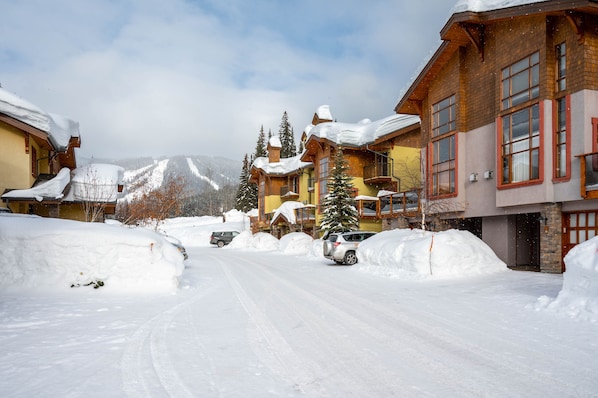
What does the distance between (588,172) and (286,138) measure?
67.1m

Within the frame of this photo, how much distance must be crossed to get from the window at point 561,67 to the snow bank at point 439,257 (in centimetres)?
570

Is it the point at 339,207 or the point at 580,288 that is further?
the point at 339,207

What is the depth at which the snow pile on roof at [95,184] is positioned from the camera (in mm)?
20266

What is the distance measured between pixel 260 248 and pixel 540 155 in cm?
2567

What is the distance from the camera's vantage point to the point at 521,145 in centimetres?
1494

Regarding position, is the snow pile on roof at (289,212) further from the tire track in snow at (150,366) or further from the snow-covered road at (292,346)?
the tire track in snow at (150,366)

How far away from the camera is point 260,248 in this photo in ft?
119

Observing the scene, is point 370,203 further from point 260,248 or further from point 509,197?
point 509,197

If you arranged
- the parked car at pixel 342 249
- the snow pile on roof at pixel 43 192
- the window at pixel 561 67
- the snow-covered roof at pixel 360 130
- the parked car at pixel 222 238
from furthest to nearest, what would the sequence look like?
the parked car at pixel 222 238
the snow-covered roof at pixel 360 130
the parked car at pixel 342 249
the snow pile on roof at pixel 43 192
the window at pixel 561 67

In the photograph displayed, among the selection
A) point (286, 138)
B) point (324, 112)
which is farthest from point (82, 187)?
point (286, 138)

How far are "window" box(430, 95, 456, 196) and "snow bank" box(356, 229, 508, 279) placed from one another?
174 inches

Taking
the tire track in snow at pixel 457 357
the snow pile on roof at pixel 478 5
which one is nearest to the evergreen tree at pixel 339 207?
the snow pile on roof at pixel 478 5

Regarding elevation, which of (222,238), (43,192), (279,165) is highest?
(279,165)

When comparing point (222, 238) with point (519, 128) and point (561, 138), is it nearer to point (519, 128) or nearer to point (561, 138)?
point (519, 128)
